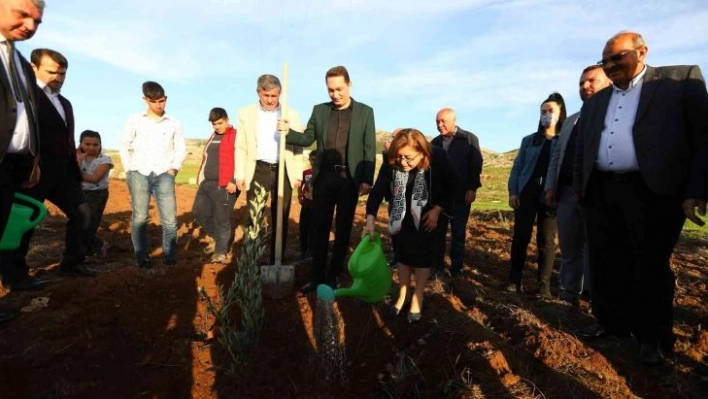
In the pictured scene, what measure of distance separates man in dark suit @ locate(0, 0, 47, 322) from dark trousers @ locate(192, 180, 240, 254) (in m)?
2.18

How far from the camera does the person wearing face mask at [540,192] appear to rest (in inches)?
158

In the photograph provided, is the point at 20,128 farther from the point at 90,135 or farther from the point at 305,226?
the point at 305,226

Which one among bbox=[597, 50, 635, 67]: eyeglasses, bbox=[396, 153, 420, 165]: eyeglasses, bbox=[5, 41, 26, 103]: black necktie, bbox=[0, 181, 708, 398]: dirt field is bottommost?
bbox=[0, 181, 708, 398]: dirt field

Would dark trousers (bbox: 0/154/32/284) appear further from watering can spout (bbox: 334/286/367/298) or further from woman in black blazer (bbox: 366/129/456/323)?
woman in black blazer (bbox: 366/129/456/323)

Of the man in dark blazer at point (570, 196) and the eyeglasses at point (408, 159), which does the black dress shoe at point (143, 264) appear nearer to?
the eyeglasses at point (408, 159)

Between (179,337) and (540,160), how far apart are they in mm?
3358

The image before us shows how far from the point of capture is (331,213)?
12.5 ft

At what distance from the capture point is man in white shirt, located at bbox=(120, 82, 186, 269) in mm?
4379

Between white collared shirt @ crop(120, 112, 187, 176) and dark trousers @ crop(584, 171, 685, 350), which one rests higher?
white collared shirt @ crop(120, 112, 187, 176)

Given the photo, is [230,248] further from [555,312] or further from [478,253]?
[555,312]

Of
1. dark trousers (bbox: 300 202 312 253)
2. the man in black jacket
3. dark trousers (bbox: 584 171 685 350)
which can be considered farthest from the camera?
dark trousers (bbox: 300 202 312 253)

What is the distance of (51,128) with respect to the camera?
3617 mm

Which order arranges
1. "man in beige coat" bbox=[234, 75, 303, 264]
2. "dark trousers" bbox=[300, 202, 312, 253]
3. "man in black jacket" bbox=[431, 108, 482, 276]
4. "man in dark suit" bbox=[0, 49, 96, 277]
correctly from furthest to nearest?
"dark trousers" bbox=[300, 202, 312, 253], "man in black jacket" bbox=[431, 108, 482, 276], "man in beige coat" bbox=[234, 75, 303, 264], "man in dark suit" bbox=[0, 49, 96, 277]

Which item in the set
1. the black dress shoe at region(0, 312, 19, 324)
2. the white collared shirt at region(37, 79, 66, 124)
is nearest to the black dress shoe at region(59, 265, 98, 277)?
the black dress shoe at region(0, 312, 19, 324)
